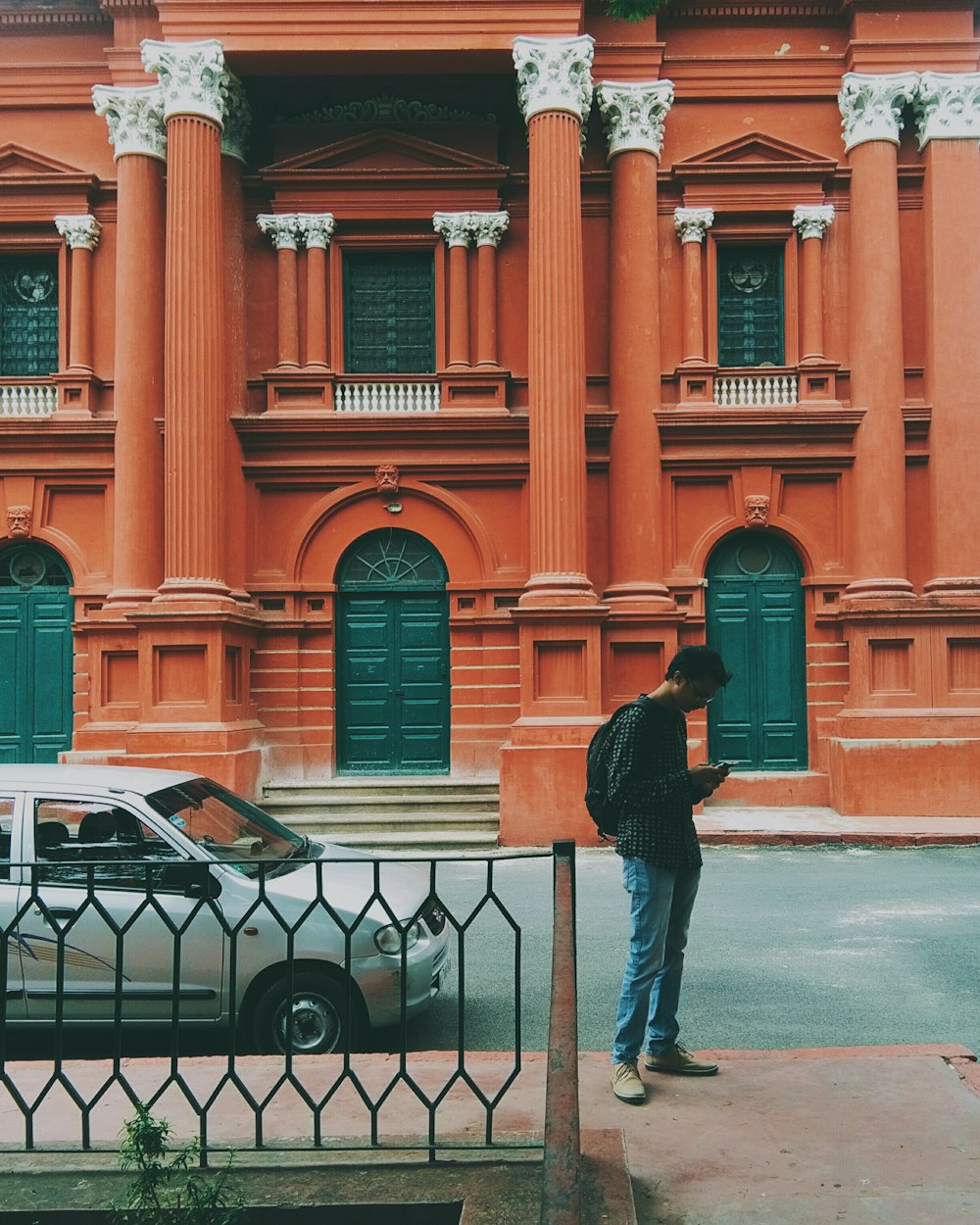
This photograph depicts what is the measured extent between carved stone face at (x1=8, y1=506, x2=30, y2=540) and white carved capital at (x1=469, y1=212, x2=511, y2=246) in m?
7.73

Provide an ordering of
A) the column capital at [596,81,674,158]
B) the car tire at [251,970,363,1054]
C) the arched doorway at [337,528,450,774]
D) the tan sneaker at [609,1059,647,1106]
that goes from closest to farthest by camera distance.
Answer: the tan sneaker at [609,1059,647,1106] < the car tire at [251,970,363,1054] < the column capital at [596,81,674,158] < the arched doorway at [337,528,450,774]

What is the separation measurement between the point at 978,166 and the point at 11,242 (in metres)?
14.1

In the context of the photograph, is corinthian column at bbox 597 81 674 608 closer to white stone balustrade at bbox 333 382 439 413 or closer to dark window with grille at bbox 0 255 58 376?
white stone balustrade at bbox 333 382 439 413

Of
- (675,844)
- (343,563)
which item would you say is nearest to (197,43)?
(343,563)

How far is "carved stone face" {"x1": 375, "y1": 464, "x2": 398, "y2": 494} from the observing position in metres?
15.3

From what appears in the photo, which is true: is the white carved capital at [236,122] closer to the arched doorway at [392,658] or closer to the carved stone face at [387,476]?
the carved stone face at [387,476]

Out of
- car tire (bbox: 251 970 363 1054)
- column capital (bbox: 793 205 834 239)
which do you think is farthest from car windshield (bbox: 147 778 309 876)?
column capital (bbox: 793 205 834 239)

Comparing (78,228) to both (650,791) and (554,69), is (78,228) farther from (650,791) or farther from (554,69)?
(650,791)

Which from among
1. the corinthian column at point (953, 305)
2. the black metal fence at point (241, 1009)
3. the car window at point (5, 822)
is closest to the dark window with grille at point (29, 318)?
the car window at point (5, 822)

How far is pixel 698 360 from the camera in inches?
608

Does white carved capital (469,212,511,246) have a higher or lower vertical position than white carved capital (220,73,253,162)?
lower

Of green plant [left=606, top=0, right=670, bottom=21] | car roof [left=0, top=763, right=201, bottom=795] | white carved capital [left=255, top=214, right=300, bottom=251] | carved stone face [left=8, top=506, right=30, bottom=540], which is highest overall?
white carved capital [left=255, top=214, right=300, bottom=251]

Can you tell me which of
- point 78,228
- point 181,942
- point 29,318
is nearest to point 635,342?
Result: point 78,228

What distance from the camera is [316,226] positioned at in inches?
616
